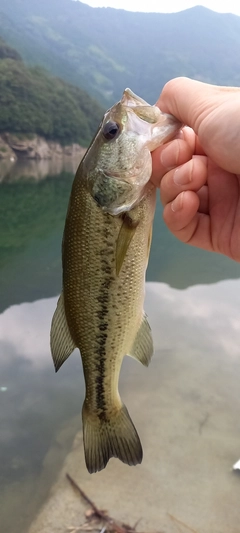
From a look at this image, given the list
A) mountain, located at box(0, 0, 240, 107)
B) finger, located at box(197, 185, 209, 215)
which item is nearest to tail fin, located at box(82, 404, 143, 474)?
finger, located at box(197, 185, 209, 215)

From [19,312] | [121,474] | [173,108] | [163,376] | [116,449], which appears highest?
[173,108]

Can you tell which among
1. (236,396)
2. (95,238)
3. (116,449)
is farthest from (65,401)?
(95,238)

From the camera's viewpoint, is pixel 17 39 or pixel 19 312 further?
pixel 17 39

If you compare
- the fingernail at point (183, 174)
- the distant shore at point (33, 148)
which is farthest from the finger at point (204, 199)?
the distant shore at point (33, 148)

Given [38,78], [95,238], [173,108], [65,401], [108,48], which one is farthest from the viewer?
[108,48]

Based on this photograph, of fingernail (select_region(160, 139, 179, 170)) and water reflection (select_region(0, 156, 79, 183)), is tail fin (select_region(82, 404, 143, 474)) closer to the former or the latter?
fingernail (select_region(160, 139, 179, 170))

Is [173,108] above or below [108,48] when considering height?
above

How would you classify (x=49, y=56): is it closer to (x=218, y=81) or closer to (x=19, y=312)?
(x=218, y=81)
